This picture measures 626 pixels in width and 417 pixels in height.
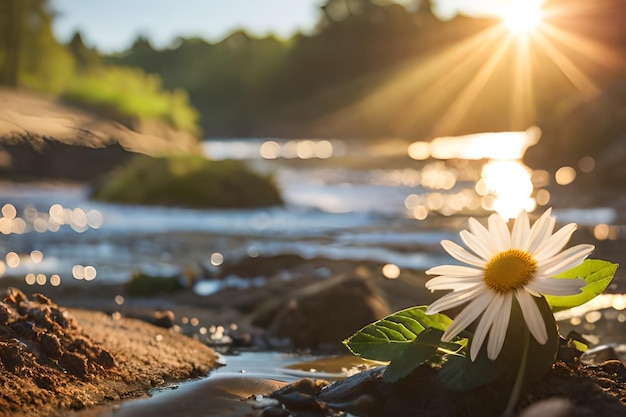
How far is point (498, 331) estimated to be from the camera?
6.98 feet

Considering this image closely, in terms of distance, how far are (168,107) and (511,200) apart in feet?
53.7

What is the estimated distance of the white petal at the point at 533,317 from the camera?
2.08m

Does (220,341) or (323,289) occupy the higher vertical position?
(323,289)

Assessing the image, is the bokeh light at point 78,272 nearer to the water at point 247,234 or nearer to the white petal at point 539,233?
the water at point 247,234

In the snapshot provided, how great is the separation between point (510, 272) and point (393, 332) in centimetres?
45

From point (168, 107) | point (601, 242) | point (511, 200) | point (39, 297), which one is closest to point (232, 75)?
point (168, 107)

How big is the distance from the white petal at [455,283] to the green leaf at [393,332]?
0.20 metres

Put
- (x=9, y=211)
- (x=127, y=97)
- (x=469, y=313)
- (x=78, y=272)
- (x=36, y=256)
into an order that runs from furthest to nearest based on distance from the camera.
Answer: (x=127, y=97)
(x=9, y=211)
(x=36, y=256)
(x=78, y=272)
(x=469, y=313)

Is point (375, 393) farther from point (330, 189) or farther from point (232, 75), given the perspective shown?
point (232, 75)

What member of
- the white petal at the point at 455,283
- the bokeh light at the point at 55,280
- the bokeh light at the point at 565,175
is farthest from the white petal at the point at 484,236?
the bokeh light at the point at 565,175

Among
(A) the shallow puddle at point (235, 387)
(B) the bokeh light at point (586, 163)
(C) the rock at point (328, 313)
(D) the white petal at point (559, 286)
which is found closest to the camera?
(D) the white petal at point (559, 286)

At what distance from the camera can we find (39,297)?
309 centimetres

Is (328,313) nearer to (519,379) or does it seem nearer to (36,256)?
(519,379)

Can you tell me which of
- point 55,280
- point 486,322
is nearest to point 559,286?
point 486,322
